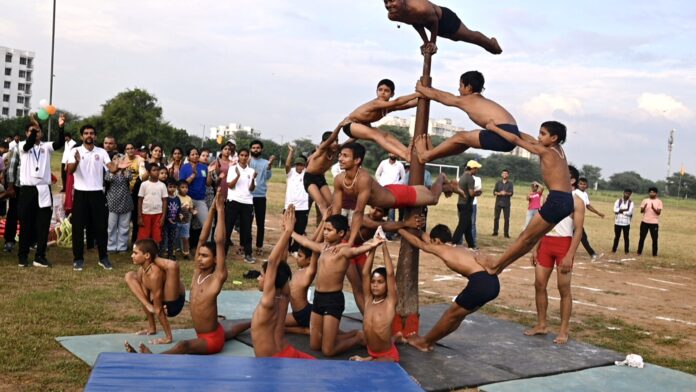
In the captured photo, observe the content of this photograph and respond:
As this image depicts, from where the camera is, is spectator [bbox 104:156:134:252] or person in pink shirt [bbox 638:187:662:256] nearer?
spectator [bbox 104:156:134:252]

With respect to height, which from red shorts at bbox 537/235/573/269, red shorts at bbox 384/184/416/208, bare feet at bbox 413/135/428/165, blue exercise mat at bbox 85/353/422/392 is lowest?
blue exercise mat at bbox 85/353/422/392

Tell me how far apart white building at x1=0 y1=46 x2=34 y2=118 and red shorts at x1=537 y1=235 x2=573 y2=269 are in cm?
10024

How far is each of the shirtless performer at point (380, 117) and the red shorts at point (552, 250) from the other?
1830 mm

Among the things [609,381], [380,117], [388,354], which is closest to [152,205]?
[380,117]

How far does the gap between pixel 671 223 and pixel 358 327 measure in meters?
31.2

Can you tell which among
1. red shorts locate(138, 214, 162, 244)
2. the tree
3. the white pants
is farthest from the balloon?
the tree

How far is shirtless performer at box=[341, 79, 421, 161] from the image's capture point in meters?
7.09

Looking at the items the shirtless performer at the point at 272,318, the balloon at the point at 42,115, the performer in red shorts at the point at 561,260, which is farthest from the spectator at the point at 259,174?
the shirtless performer at the point at 272,318

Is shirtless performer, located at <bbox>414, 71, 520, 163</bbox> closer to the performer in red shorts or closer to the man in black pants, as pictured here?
the performer in red shorts

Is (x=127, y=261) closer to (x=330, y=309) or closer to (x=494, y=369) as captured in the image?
(x=330, y=309)

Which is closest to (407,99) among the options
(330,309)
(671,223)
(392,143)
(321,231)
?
(392,143)

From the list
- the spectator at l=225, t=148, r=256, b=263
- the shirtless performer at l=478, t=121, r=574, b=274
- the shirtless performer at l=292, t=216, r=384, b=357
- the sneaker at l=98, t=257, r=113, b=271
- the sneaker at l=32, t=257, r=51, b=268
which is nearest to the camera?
the shirtless performer at l=478, t=121, r=574, b=274

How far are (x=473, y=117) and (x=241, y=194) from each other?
5861mm

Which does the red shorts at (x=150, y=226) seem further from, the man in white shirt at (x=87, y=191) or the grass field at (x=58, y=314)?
the man in white shirt at (x=87, y=191)
